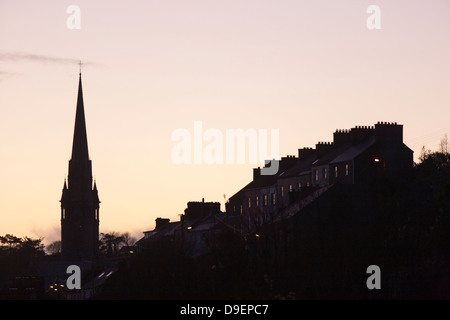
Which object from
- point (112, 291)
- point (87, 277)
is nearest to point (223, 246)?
point (112, 291)

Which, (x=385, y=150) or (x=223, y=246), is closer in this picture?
(x=223, y=246)

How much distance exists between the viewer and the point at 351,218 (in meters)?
→ 90.2

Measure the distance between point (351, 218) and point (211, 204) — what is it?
62777mm

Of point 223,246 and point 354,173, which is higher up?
point 354,173

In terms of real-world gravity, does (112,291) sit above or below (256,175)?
below

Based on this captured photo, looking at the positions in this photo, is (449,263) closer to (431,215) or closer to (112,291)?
(431,215)

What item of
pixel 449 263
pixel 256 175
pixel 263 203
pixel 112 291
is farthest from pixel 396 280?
pixel 256 175
